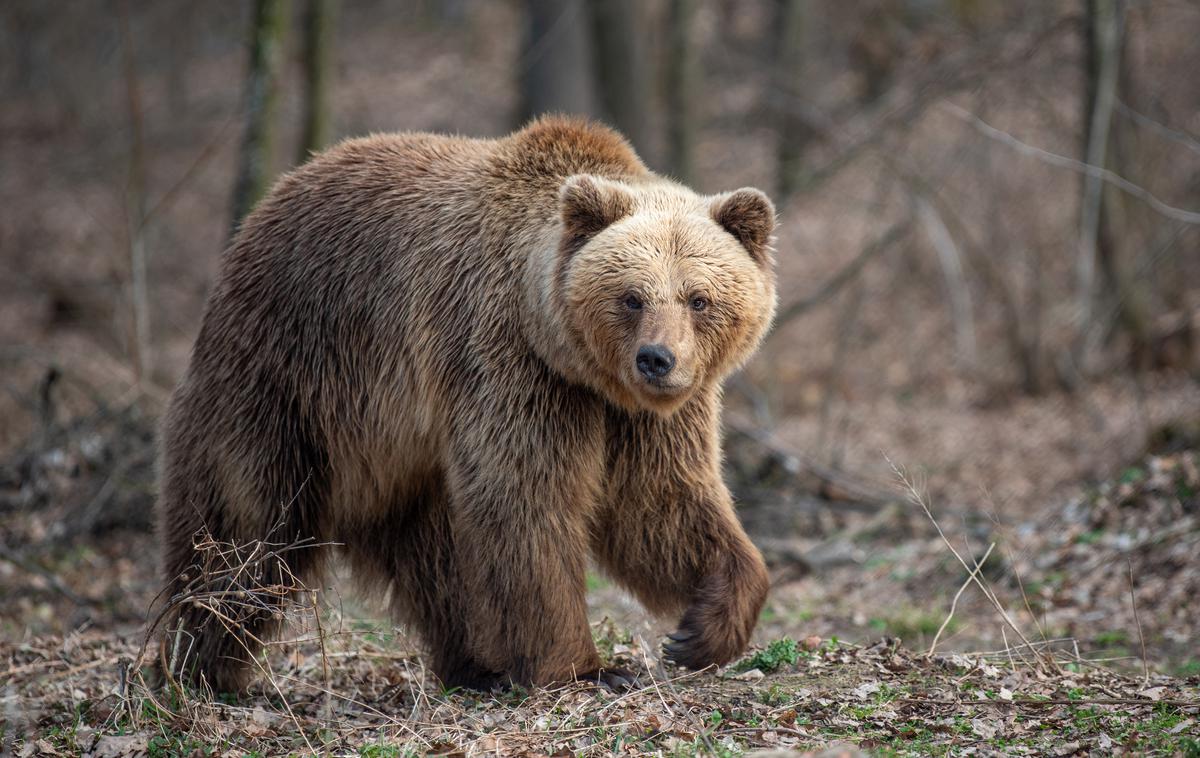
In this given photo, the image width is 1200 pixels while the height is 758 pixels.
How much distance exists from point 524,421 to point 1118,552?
4806 mm

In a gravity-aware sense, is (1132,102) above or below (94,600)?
above

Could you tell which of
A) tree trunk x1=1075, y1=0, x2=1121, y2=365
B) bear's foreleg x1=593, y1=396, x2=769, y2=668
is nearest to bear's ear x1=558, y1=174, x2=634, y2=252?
bear's foreleg x1=593, y1=396, x2=769, y2=668

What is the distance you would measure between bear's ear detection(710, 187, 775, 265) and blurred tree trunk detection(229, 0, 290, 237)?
215 inches

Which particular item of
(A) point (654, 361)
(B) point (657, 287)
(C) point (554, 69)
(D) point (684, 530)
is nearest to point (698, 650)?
(D) point (684, 530)

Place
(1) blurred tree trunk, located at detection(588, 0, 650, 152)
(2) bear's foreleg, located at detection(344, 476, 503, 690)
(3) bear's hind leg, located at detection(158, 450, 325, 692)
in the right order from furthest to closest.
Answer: (1) blurred tree trunk, located at detection(588, 0, 650, 152) < (2) bear's foreleg, located at detection(344, 476, 503, 690) < (3) bear's hind leg, located at detection(158, 450, 325, 692)

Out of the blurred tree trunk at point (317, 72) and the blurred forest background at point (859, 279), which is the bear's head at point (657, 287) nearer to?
the blurred forest background at point (859, 279)

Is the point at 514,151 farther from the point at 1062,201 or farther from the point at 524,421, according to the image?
the point at 1062,201

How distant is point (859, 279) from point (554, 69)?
519cm

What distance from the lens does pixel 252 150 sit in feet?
31.5

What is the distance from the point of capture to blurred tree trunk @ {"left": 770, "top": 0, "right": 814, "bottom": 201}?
48.2 ft

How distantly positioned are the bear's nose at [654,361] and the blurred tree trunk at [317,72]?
7.04m

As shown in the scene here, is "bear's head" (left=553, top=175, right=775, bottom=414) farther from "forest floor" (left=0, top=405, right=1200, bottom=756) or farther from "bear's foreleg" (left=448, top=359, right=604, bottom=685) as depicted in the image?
"forest floor" (left=0, top=405, right=1200, bottom=756)

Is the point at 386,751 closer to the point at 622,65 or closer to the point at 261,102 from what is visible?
the point at 261,102

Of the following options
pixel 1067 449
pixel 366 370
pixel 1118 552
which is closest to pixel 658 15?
pixel 1067 449
